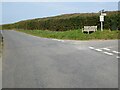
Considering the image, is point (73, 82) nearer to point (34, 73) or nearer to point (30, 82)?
point (30, 82)

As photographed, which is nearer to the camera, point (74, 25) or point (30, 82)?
point (30, 82)

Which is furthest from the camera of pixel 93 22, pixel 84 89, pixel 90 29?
pixel 93 22

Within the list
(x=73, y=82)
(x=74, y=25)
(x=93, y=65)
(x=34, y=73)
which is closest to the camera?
(x=73, y=82)

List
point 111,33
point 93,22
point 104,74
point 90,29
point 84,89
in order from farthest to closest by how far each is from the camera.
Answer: point 93,22, point 90,29, point 111,33, point 104,74, point 84,89

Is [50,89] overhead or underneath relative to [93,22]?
underneath

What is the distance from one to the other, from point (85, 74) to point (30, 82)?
1998mm

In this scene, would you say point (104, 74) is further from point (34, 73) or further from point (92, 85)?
point (34, 73)

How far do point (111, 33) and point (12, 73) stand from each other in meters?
19.0

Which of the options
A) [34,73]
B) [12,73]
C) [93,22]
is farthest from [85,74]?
[93,22]

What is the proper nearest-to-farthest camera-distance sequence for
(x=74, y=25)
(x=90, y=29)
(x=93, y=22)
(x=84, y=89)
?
(x=84, y=89)
(x=90, y=29)
(x=93, y=22)
(x=74, y=25)

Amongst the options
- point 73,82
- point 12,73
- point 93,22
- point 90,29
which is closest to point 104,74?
point 73,82

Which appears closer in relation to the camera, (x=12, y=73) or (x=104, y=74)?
(x=104, y=74)

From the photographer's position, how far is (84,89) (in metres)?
6.98

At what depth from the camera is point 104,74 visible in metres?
8.85
